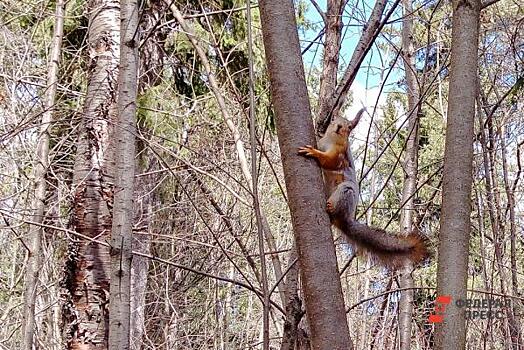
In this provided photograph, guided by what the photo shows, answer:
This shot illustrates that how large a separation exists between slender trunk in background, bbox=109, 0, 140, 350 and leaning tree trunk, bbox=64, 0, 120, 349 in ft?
2.53

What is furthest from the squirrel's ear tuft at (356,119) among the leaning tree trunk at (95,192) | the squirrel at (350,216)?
the leaning tree trunk at (95,192)

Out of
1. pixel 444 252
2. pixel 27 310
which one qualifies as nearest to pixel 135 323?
pixel 27 310

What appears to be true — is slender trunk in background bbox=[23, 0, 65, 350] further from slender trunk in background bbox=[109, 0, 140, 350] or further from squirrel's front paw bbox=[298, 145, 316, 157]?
squirrel's front paw bbox=[298, 145, 316, 157]

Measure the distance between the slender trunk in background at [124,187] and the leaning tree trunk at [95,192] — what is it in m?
0.77

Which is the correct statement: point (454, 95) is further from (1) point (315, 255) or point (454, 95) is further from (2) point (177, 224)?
(2) point (177, 224)

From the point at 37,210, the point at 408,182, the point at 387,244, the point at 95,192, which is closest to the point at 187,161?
the point at 95,192

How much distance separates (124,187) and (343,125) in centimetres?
81

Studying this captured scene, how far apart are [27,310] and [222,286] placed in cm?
432

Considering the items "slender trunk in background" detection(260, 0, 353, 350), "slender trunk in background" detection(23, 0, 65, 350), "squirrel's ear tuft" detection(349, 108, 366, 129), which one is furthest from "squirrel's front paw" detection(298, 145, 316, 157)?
"slender trunk in background" detection(23, 0, 65, 350)

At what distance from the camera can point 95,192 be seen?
9.18ft

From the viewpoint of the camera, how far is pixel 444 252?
48.0 inches

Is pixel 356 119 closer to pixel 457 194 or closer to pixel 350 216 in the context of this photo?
pixel 350 216

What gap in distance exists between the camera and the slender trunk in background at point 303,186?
43.9 inches

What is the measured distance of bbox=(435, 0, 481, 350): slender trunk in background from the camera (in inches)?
47.3
